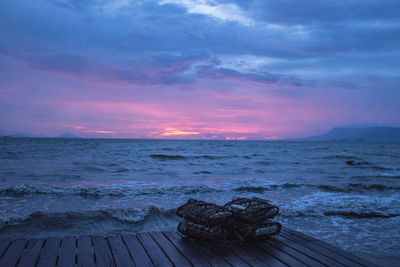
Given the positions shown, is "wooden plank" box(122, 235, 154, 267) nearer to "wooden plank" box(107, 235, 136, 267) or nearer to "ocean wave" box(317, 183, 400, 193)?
"wooden plank" box(107, 235, 136, 267)

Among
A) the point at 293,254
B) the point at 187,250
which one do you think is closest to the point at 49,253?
the point at 187,250

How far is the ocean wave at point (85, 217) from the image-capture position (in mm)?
8641

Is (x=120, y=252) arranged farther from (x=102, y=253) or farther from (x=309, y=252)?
(x=309, y=252)

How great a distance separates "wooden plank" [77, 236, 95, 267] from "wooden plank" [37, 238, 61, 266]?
0.34 meters

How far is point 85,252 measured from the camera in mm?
4457

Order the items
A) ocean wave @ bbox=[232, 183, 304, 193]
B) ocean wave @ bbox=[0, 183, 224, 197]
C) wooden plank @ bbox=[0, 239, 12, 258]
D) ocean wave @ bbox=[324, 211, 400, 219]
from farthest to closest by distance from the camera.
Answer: ocean wave @ bbox=[232, 183, 304, 193] < ocean wave @ bbox=[0, 183, 224, 197] < ocean wave @ bbox=[324, 211, 400, 219] < wooden plank @ bbox=[0, 239, 12, 258]

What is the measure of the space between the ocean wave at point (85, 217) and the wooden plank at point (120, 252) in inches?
171

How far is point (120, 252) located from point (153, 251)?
0.52 metres

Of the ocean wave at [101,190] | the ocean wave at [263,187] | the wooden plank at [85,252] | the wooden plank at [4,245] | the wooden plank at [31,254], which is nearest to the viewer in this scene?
the wooden plank at [31,254]

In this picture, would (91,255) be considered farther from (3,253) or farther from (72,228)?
(72,228)

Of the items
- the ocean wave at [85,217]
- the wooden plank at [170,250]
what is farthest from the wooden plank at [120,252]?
the ocean wave at [85,217]

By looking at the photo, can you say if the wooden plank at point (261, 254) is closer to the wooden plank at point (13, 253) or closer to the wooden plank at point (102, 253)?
the wooden plank at point (102, 253)

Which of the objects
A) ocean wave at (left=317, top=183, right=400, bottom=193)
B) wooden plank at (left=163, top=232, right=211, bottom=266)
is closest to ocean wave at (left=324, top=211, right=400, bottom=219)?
ocean wave at (left=317, top=183, right=400, bottom=193)

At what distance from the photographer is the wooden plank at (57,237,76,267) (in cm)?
407
